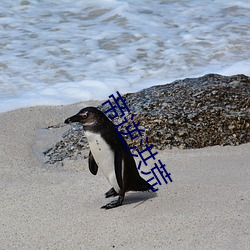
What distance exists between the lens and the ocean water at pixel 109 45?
7.14 m

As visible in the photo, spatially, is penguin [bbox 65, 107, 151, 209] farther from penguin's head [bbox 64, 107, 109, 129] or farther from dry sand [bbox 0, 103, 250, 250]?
dry sand [bbox 0, 103, 250, 250]

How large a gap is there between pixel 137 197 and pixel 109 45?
5.15 metres

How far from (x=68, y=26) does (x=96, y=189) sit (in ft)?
19.6

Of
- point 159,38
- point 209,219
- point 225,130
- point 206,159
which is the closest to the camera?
point 209,219

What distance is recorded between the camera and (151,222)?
11.2ft

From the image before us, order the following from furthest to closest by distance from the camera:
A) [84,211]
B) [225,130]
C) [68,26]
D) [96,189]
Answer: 1. [68,26]
2. [225,130]
3. [96,189]
4. [84,211]

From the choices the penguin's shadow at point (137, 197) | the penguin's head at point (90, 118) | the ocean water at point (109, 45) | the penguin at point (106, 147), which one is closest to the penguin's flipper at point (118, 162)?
the penguin at point (106, 147)

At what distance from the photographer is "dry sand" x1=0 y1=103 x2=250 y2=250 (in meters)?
3.26

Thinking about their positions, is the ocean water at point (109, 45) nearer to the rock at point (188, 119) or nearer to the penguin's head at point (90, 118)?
the rock at point (188, 119)

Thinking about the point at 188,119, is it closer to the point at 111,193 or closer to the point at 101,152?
the point at 111,193

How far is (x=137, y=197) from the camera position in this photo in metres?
3.83

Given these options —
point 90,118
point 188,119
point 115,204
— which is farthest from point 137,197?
point 188,119

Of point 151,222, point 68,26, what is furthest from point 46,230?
point 68,26

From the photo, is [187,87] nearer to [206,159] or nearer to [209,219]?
[206,159]
